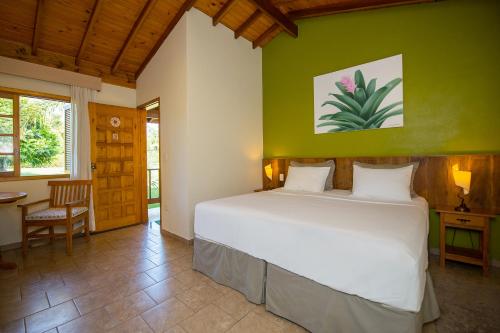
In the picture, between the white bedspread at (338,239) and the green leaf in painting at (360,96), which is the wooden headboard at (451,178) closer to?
the white bedspread at (338,239)

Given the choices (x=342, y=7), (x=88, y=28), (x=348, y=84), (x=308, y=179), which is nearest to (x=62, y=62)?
(x=88, y=28)

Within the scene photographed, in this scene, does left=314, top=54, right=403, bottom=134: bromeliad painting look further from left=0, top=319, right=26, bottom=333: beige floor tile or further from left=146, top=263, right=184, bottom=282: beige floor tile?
left=0, top=319, right=26, bottom=333: beige floor tile

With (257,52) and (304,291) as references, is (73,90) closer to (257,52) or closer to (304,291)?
(257,52)

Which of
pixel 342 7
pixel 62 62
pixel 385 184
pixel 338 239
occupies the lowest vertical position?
pixel 338 239

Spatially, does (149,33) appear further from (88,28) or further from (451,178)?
(451,178)

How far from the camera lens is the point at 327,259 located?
4.78 feet

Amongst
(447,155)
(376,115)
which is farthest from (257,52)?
(447,155)

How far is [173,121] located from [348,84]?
2.56m

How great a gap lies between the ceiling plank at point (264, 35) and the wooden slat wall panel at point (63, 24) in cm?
243

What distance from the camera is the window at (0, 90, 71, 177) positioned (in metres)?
3.06

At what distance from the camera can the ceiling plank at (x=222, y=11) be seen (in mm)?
3170

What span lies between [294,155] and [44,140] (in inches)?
160

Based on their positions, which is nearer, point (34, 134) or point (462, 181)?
point (462, 181)

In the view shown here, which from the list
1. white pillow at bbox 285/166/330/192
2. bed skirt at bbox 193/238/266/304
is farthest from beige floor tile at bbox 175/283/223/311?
white pillow at bbox 285/166/330/192
